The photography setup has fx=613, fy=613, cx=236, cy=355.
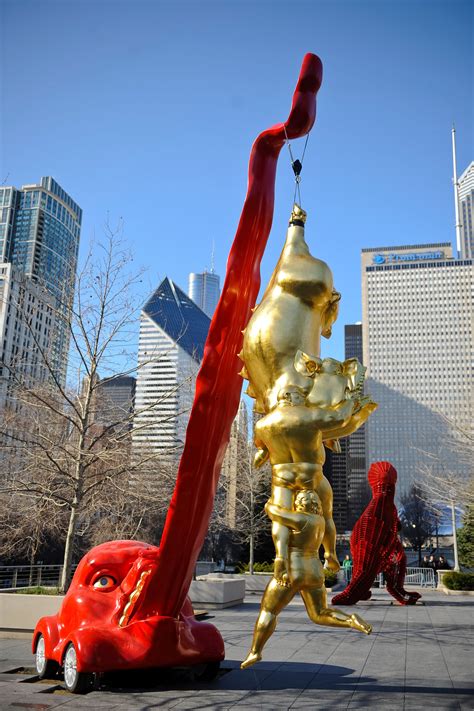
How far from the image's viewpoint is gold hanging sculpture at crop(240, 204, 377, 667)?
502cm

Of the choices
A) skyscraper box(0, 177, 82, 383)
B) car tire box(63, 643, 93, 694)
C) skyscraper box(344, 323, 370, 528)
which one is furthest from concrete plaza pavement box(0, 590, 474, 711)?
skyscraper box(344, 323, 370, 528)

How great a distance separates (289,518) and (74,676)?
11.2 ft

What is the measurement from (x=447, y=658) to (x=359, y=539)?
5838 mm

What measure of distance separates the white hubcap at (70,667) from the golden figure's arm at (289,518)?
3247 millimetres

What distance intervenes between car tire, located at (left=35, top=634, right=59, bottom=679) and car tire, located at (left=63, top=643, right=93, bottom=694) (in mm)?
642

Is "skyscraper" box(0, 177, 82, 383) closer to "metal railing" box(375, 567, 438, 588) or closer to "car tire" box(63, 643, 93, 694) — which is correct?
"metal railing" box(375, 567, 438, 588)

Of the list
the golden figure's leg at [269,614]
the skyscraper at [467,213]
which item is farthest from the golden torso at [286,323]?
the skyscraper at [467,213]

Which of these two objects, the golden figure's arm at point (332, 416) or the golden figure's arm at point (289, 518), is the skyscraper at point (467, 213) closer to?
the golden figure's arm at point (332, 416)

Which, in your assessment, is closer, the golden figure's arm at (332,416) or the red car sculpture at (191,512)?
the golden figure's arm at (332,416)

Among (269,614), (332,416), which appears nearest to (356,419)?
(332,416)

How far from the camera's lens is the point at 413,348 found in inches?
4594

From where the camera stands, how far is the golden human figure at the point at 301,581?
495 cm

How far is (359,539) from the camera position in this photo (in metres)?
14.9

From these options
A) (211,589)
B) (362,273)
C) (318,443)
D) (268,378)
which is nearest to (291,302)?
(268,378)
